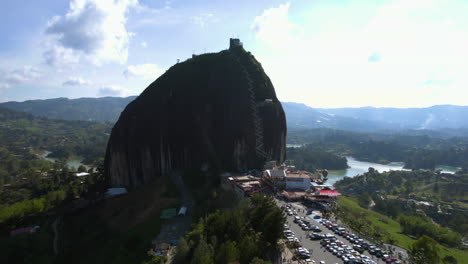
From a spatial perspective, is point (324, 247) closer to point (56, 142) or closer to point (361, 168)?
point (361, 168)

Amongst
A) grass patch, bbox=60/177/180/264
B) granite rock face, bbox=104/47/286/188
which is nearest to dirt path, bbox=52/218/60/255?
grass patch, bbox=60/177/180/264

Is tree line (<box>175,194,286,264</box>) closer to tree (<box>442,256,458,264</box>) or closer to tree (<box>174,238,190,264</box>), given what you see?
tree (<box>174,238,190,264</box>)

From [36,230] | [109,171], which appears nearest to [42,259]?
[36,230]

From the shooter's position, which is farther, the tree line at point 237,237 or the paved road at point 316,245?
the paved road at point 316,245

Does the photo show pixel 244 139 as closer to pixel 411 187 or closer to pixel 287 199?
pixel 287 199

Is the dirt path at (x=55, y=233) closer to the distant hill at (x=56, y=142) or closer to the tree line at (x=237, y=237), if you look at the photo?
the tree line at (x=237, y=237)

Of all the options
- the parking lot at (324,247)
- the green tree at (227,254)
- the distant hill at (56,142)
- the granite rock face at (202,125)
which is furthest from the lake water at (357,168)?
the distant hill at (56,142)

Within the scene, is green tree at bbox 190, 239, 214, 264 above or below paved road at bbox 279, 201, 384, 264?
above

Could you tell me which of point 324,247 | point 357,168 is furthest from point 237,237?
point 357,168
